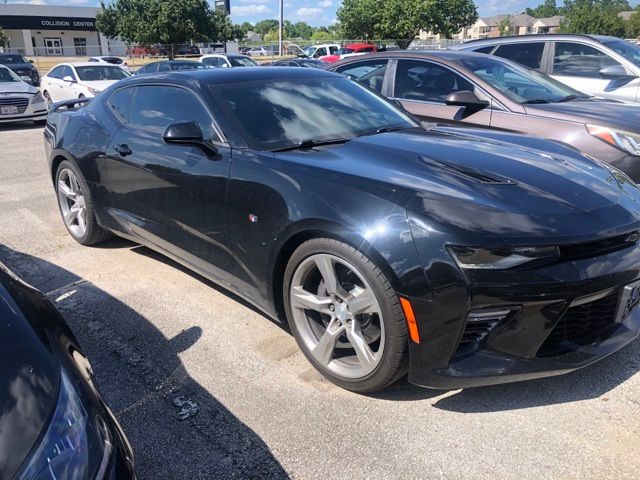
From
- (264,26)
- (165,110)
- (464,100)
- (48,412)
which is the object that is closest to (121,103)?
(165,110)

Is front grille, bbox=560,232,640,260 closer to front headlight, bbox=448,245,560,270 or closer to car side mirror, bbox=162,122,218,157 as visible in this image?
front headlight, bbox=448,245,560,270

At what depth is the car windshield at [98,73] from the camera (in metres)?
13.7

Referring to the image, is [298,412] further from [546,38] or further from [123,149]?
[546,38]

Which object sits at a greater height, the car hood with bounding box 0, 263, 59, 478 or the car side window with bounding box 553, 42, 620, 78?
the car side window with bounding box 553, 42, 620, 78

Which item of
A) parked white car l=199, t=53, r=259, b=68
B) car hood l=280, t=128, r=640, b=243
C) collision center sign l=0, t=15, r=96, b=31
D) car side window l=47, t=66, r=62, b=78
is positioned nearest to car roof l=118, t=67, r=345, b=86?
car hood l=280, t=128, r=640, b=243

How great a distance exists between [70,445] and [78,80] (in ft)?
45.6

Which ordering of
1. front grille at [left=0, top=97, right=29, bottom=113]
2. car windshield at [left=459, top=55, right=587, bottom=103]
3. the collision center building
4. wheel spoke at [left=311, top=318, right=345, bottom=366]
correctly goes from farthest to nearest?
the collision center building < front grille at [left=0, top=97, right=29, bottom=113] < car windshield at [left=459, top=55, right=587, bottom=103] < wheel spoke at [left=311, top=318, right=345, bottom=366]

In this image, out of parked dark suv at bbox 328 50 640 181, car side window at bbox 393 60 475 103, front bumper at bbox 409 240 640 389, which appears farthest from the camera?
car side window at bbox 393 60 475 103

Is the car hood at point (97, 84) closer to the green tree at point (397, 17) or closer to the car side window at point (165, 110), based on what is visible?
the car side window at point (165, 110)

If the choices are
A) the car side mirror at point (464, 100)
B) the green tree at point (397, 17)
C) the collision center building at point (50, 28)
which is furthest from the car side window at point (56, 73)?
the collision center building at point (50, 28)

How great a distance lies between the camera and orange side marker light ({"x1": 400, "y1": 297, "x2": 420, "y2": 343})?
7.56ft

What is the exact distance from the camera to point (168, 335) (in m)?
3.32

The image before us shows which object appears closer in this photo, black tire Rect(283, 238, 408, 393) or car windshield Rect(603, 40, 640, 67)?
black tire Rect(283, 238, 408, 393)

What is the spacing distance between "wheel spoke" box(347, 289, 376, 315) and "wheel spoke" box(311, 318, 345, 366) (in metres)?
0.16
